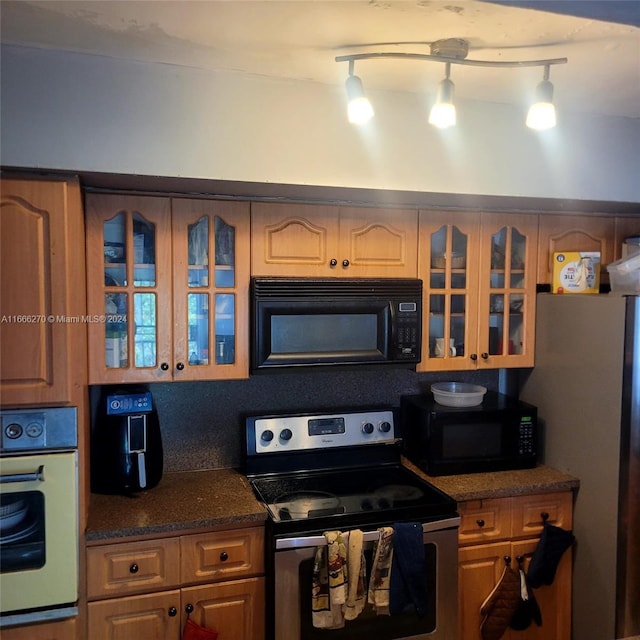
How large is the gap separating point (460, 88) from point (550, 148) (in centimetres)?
47

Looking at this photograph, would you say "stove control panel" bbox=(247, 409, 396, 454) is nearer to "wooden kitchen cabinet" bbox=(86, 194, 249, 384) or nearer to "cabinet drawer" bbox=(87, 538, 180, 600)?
"wooden kitchen cabinet" bbox=(86, 194, 249, 384)

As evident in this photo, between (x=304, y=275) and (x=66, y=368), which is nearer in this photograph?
(x=66, y=368)

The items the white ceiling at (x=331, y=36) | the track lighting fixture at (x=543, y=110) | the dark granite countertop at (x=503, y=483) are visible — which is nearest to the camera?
the white ceiling at (x=331, y=36)

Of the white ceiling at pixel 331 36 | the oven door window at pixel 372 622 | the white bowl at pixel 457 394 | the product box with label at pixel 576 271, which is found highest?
the white ceiling at pixel 331 36

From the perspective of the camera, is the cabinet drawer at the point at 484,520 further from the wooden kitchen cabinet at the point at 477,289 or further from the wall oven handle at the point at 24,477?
the wall oven handle at the point at 24,477

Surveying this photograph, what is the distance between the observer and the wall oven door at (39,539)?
5.55 feet

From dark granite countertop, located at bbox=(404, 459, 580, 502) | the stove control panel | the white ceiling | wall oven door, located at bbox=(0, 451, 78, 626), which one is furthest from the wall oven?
dark granite countertop, located at bbox=(404, 459, 580, 502)

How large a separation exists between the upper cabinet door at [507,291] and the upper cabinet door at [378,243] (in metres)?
0.34

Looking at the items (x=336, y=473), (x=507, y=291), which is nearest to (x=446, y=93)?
(x=507, y=291)

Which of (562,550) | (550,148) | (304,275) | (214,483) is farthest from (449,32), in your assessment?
(562,550)

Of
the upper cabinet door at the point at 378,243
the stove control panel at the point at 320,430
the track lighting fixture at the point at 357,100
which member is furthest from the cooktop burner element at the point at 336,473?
the track lighting fixture at the point at 357,100

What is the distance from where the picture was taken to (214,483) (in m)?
2.20

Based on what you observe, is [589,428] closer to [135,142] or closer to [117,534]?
[117,534]

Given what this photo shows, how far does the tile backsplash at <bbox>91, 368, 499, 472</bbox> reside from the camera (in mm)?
2320
